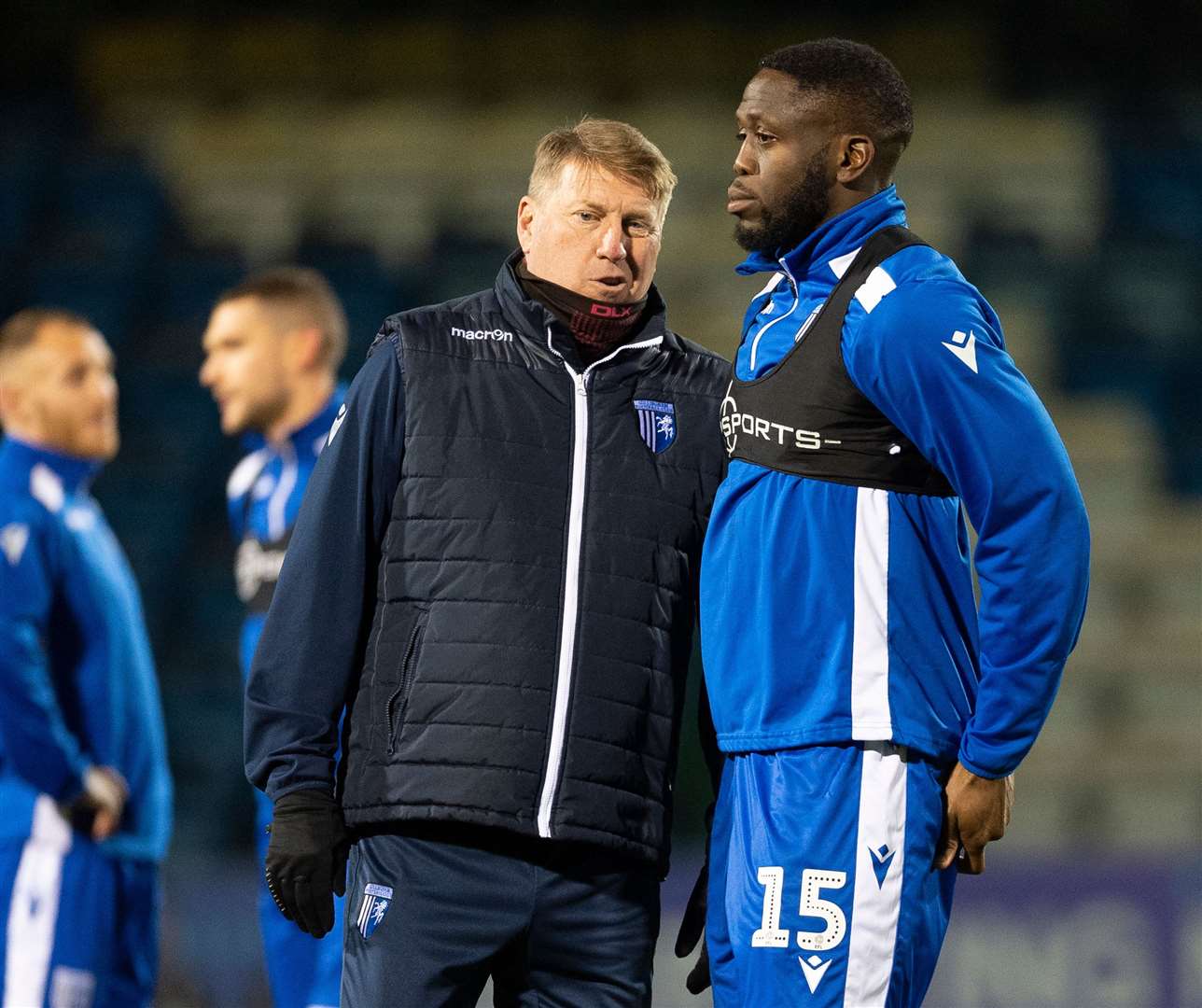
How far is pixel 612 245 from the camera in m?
2.82

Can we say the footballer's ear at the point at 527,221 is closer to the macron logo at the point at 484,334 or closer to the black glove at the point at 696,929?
the macron logo at the point at 484,334

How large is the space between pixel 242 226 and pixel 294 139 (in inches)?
30.2

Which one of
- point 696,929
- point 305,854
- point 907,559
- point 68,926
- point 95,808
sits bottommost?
point 68,926

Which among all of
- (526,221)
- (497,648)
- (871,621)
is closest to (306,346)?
(526,221)

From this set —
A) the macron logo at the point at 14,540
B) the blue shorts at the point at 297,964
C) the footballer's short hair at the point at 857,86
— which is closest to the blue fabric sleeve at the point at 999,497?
the footballer's short hair at the point at 857,86

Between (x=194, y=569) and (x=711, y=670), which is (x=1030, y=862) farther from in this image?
(x=194, y=569)

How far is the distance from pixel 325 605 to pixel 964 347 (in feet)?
3.49

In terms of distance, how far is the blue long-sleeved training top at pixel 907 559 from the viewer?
2299 millimetres

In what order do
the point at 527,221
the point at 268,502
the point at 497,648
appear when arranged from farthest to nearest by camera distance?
the point at 268,502 < the point at 527,221 < the point at 497,648

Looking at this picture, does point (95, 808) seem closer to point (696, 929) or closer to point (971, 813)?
point (696, 929)

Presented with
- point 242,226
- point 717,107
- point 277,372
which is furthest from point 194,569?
point 717,107

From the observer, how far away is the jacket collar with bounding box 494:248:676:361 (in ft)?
9.32

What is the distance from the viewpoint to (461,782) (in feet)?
8.50

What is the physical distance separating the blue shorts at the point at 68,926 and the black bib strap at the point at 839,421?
266 cm
